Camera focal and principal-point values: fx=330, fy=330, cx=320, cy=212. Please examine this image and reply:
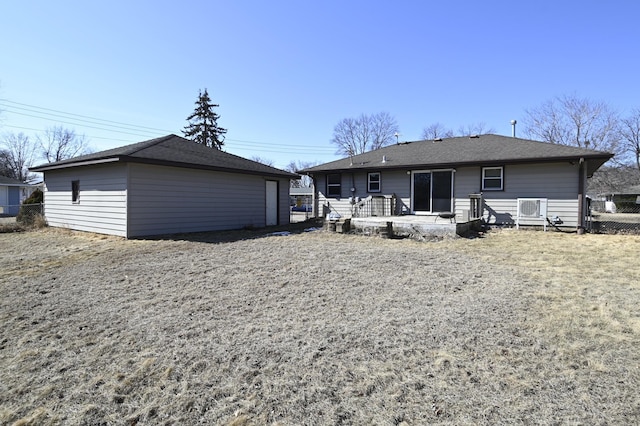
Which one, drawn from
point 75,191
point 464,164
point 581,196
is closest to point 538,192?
point 581,196

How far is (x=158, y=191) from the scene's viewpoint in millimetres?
10062

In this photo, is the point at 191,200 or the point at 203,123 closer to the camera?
the point at 191,200

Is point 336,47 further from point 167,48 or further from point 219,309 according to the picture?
point 219,309

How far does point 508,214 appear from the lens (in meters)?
11.4

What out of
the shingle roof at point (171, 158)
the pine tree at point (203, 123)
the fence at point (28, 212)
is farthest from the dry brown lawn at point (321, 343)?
the pine tree at point (203, 123)

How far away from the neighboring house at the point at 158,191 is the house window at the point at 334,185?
223 centimetres

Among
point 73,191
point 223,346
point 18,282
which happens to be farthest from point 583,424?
point 73,191

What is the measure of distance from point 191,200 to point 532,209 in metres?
11.0

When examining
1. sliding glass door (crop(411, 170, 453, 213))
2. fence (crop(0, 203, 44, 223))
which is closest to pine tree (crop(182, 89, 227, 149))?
fence (crop(0, 203, 44, 223))

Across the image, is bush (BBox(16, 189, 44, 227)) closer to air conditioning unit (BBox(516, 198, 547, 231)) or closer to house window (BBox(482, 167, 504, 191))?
house window (BBox(482, 167, 504, 191))

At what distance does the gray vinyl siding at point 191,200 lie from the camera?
9.64 m

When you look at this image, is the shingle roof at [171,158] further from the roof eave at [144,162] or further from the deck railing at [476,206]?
the deck railing at [476,206]

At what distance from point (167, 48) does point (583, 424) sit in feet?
54.4

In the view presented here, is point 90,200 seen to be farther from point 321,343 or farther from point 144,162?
point 321,343
